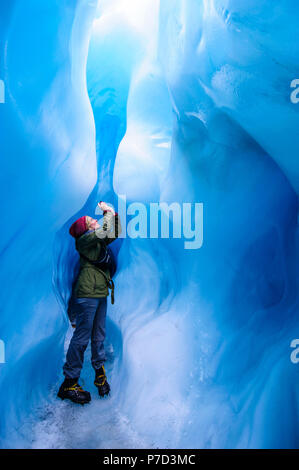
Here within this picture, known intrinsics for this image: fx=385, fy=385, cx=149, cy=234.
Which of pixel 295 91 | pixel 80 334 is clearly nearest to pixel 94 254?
pixel 80 334

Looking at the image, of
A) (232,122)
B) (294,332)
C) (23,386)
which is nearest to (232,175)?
(232,122)

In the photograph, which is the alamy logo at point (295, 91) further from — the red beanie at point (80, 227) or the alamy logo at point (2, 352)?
the alamy logo at point (2, 352)

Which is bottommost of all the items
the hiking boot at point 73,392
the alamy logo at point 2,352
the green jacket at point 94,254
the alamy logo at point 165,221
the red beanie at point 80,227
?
the hiking boot at point 73,392

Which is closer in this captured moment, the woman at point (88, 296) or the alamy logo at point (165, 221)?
the woman at point (88, 296)

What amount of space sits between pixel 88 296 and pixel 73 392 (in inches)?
22.0

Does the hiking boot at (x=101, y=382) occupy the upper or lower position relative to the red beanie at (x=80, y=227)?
lower

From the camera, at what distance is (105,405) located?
2305 mm

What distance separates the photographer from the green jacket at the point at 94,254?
7.06ft

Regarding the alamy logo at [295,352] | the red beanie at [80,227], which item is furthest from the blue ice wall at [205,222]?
the red beanie at [80,227]

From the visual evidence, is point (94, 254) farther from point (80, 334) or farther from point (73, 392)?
point (73, 392)

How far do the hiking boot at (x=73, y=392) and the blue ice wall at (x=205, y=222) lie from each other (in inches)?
4.0

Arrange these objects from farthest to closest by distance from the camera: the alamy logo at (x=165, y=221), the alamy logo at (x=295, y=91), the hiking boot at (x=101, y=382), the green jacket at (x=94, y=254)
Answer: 1. the alamy logo at (x=165, y=221)
2. the hiking boot at (x=101, y=382)
3. the green jacket at (x=94, y=254)
4. the alamy logo at (x=295, y=91)

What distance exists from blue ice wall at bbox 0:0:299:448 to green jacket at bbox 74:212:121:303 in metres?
0.23

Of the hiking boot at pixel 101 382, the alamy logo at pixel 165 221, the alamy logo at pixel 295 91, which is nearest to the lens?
the alamy logo at pixel 295 91
